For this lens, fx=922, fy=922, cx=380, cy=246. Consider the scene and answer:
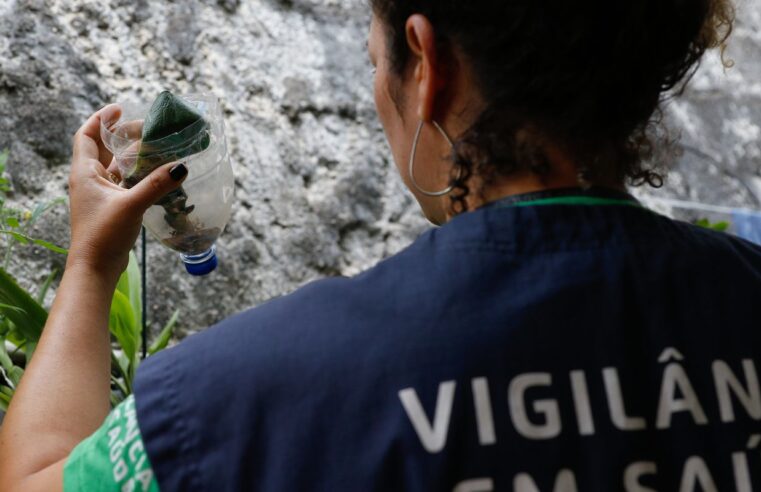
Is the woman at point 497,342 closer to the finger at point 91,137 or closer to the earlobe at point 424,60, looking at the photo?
the earlobe at point 424,60

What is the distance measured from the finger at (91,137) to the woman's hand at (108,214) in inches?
1.6

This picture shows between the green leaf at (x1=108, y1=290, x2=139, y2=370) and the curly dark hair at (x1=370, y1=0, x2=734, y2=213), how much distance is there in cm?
73

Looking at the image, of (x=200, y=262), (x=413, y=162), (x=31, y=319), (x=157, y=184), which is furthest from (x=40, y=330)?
(x=413, y=162)

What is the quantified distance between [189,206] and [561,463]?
564 millimetres

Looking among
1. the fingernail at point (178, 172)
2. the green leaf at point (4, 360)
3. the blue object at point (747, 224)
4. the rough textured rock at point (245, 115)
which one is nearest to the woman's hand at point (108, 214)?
the fingernail at point (178, 172)

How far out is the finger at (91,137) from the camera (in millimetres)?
993

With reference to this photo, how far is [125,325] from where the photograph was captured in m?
1.38

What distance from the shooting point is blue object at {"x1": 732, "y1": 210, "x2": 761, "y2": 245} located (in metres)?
2.40

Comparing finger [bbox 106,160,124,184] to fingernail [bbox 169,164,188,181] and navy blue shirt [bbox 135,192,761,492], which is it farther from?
navy blue shirt [bbox 135,192,761,492]

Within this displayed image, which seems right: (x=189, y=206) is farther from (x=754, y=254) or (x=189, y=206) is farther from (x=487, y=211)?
(x=754, y=254)

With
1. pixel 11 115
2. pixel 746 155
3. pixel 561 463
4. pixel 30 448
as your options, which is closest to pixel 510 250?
pixel 561 463

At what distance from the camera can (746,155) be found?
Answer: 2.67m

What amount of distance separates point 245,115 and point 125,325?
58 cm

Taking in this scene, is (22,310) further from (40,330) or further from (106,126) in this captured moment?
(106,126)
